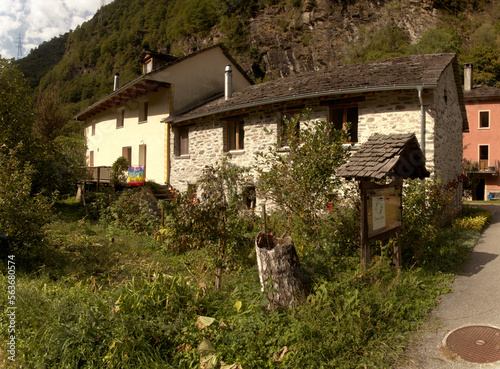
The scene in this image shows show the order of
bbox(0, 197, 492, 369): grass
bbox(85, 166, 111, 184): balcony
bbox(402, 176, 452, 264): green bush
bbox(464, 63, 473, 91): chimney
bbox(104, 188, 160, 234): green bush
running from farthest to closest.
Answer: bbox(464, 63, 473, 91): chimney < bbox(85, 166, 111, 184): balcony < bbox(104, 188, 160, 234): green bush < bbox(402, 176, 452, 264): green bush < bbox(0, 197, 492, 369): grass

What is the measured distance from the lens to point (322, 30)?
4609cm

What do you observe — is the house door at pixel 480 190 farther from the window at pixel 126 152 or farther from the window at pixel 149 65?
the window at pixel 126 152

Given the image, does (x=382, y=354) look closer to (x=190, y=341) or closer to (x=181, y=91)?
(x=190, y=341)

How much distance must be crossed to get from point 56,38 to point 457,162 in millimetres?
104168

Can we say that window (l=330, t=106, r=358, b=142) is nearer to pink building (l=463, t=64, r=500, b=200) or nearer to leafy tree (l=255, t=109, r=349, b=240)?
leafy tree (l=255, t=109, r=349, b=240)

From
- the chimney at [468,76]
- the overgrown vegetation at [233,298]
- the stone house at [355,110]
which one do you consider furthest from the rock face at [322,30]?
the overgrown vegetation at [233,298]

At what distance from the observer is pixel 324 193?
22.8ft

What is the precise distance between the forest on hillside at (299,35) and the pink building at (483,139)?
7.48 meters

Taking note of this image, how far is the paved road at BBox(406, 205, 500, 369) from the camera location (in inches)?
141

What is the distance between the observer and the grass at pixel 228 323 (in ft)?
11.5

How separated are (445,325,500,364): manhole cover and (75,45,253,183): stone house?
13701 millimetres

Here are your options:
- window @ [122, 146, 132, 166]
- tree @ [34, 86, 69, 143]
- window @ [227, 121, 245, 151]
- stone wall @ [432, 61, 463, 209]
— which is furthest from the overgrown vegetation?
tree @ [34, 86, 69, 143]

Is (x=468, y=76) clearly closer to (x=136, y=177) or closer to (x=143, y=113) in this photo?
(x=143, y=113)

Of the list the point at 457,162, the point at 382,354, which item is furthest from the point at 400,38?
the point at 382,354
